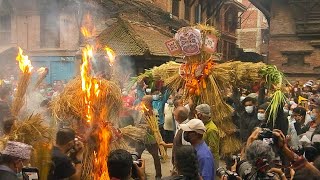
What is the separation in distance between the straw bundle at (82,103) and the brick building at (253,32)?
33794 millimetres

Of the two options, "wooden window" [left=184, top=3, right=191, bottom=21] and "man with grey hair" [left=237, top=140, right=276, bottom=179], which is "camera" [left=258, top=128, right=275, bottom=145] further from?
"wooden window" [left=184, top=3, right=191, bottom=21]

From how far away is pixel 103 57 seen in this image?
13406 mm

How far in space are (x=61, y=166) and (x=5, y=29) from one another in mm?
19186

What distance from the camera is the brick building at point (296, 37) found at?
18641 mm

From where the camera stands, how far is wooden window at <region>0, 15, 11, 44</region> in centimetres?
2161

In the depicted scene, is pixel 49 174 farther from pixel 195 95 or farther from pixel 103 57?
pixel 103 57

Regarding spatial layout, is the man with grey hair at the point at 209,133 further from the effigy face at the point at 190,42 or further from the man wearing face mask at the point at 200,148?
the effigy face at the point at 190,42

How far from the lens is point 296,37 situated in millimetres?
19094

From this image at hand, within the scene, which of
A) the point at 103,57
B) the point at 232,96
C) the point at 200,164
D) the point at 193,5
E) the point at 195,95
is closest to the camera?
the point at 200,164

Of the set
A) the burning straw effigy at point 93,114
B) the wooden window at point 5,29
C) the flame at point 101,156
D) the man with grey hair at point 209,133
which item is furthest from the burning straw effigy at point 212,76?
the wooden window at point 5,29

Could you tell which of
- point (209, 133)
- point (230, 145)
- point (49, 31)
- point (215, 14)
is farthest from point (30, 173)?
point (215, 14)

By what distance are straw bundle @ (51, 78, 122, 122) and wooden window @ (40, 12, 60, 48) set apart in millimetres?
16414

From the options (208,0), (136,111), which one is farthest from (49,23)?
(136,111)

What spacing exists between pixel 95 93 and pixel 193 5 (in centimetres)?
2319
